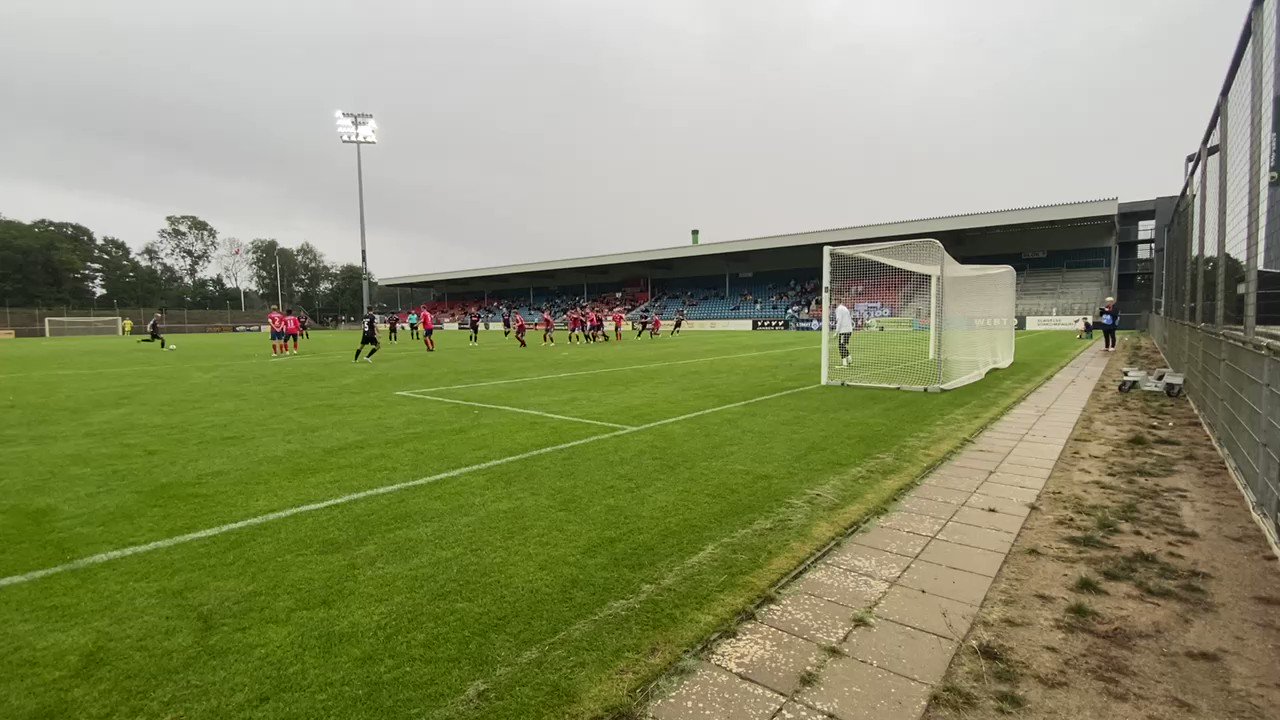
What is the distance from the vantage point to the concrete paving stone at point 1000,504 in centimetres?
430

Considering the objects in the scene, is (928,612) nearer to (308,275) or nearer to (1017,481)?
(1017,481)

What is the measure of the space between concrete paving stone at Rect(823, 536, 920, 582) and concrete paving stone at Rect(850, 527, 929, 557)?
0.22 ft

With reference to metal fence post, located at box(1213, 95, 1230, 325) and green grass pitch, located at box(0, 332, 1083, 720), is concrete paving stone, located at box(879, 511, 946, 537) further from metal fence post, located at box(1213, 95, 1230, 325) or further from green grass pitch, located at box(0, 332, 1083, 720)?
metal fence post, located at box(1213, 95, 1230, 325)

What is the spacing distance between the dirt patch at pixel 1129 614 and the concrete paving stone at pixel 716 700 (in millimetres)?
631

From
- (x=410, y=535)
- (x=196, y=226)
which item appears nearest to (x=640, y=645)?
(x=410, y=535)

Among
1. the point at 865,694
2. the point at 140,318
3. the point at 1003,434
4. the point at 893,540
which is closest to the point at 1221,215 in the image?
the point at 1003,434

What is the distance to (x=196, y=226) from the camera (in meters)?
93.4

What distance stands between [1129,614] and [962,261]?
4701cm

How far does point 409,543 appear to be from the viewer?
3.73 m

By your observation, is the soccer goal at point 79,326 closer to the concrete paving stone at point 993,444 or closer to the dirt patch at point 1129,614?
the concrete paving stone at point 993,444

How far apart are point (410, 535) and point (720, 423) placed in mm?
4491

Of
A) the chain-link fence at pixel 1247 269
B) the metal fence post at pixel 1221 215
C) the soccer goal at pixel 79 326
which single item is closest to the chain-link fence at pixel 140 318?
the soccer goal at pixel 79 326

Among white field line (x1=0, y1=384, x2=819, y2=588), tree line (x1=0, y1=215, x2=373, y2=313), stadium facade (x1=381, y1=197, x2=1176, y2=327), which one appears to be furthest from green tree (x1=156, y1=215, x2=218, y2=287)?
white field line (x1=0, y1=384, x2=819, y2=588)

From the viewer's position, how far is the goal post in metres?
52.6
